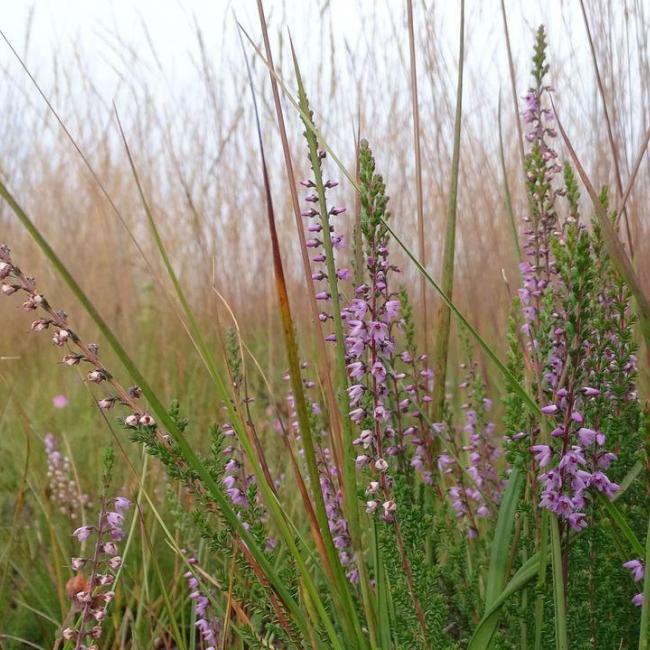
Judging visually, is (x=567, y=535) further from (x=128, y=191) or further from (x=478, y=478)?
(x=128, y=191)

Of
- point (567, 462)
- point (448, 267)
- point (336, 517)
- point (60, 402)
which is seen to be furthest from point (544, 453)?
point (60, 402)

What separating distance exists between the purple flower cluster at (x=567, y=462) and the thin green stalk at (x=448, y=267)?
32cm

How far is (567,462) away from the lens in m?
1.14

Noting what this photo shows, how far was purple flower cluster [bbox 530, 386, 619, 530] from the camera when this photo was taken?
1.12 metres

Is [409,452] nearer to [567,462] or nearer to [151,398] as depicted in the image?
[567,462]

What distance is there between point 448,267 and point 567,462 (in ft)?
1.55

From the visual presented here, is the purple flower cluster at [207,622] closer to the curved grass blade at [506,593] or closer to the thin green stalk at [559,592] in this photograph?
the curved grass blade at [506,593]

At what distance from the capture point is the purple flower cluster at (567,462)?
1.12 metres

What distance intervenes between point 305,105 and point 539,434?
2.09ft

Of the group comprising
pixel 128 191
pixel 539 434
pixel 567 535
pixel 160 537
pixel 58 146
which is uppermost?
pixel 58 146

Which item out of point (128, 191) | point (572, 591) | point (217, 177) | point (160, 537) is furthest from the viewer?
point (128, 191)

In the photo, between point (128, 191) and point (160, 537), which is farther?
point (128, 191)

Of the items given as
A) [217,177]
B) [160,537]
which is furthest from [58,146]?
[160,537]

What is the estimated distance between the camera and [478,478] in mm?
1945
